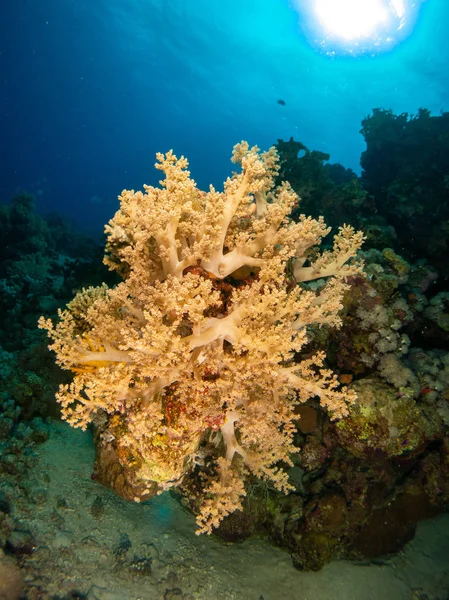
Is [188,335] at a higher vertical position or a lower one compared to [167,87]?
lower

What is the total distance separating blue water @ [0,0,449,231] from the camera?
43000 mm

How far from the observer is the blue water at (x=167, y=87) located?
43.0 m

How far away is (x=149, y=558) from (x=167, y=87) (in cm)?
10876

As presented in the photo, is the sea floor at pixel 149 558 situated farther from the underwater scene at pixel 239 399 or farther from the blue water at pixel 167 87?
the blue water at pixel 167 87

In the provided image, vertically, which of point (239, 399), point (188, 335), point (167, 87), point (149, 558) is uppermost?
point (167, 87)

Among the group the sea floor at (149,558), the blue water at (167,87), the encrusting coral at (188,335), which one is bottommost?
the sea floor at (149,558)

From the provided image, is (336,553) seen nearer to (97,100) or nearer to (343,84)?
(343,84)

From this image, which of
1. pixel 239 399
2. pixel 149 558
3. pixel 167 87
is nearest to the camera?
pixel 239 399

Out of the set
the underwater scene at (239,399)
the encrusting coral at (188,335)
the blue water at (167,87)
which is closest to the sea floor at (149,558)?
the underwater scene at (239,399)

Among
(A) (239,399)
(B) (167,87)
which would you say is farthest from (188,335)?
(B) (167,87)

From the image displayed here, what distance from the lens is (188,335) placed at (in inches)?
134

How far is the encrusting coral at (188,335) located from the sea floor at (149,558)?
1671 mm

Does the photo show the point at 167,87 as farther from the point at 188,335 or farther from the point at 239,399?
the point at 239,399

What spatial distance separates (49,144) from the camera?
414 feet
